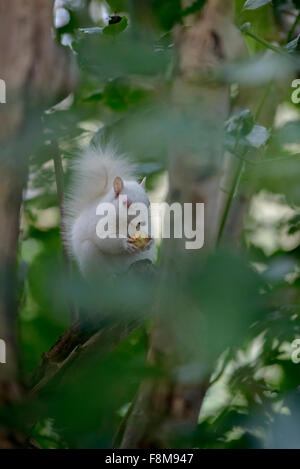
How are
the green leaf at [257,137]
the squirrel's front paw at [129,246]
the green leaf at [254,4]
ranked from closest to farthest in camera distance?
the green leaf at [257,137], the green leaf at [254,4], the squirrel's front paw at [129,246]

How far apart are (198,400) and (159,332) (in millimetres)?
527

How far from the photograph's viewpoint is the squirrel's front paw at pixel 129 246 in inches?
53.1

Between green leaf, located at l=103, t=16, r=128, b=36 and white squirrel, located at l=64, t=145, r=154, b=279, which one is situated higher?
green leaf, located at l=103, t=16, r=128, b=36

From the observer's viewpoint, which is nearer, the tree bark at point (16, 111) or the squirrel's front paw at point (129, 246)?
the tree bark at point (16, 111)

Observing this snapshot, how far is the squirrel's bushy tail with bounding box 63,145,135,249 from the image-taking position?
137 centimetres

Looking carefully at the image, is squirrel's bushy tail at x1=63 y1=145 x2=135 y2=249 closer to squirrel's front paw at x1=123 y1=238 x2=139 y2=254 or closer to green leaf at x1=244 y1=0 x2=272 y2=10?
squirrel's front paw at x1=123 y1=238 x2=139 y2=254

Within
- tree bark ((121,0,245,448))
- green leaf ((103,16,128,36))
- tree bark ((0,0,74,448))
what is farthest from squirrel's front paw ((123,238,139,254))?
tree bark ((0,0,74,448))

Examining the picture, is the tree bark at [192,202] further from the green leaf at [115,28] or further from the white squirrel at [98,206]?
the white squirrel at [98,206]

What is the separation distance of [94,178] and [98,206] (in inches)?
4.6

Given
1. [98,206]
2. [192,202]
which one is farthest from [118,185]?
[192,202]

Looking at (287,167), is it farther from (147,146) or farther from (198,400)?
(198,400)

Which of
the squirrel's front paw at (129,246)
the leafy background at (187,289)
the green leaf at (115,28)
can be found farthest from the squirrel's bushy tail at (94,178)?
the green leaf at (115,28)
